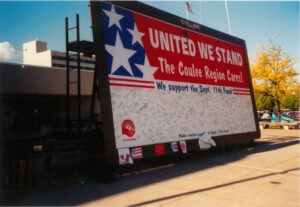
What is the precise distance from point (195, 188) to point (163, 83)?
432 cm

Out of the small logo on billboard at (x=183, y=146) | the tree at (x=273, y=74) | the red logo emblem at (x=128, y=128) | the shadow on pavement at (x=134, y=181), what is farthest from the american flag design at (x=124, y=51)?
the tree at (x=273, y=74)

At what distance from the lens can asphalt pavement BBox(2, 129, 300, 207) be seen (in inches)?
228

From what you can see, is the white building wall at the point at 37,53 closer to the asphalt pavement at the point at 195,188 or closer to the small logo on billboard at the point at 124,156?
the small logo on billboard at the point at 124,156

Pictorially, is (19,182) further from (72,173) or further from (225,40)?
(225,40)

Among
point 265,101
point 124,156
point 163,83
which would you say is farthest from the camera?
point 265,101

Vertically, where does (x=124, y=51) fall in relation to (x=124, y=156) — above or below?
above

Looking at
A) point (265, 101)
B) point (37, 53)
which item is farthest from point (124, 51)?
point (37, 53)

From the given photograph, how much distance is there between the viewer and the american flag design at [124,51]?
8.41m

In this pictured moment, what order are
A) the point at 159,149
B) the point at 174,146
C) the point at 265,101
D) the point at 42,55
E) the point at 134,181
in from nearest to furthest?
the point at 134,181 → the point at 159,149 → the point at 174,146 → the point at 265,101 → the point at 42,55

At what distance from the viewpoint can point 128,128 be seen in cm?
839

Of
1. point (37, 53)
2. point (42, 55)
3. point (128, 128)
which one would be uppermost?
point (37, 53)

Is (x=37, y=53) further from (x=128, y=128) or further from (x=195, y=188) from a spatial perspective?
(x=195, y=188)

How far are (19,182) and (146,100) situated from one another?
14.3 ft

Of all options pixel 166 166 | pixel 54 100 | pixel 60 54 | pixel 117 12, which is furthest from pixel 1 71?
pixel 60 54
